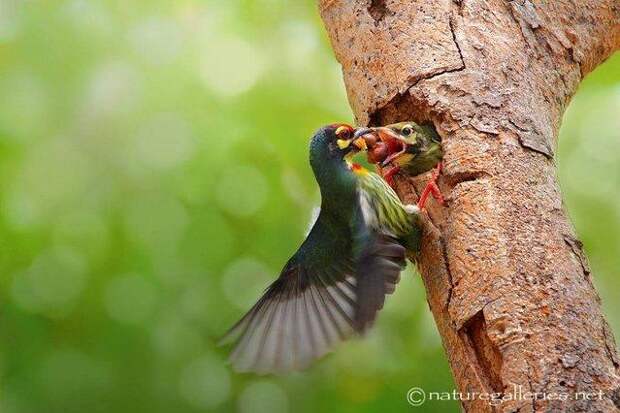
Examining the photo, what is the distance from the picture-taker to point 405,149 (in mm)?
2381

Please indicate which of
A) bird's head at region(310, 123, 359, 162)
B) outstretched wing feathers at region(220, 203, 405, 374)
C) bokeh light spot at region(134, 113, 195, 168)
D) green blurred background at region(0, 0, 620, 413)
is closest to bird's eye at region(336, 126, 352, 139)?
bird's head at region(310, 123, 359, 162)

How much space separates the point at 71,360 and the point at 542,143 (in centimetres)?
207

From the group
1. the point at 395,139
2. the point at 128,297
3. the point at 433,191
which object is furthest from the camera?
the point at 128,297

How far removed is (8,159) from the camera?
12.0ft

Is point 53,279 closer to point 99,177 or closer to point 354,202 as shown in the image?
point 99,177

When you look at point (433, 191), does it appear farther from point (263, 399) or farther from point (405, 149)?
point (263, 399)

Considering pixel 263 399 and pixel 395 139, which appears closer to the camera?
pixel 395 139

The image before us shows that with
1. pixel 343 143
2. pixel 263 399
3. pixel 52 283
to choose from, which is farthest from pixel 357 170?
pixel 52 283

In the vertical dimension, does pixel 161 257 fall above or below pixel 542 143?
above

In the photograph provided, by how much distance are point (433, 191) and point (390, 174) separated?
0.87 feet

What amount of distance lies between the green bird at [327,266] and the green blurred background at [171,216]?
3.11 ft

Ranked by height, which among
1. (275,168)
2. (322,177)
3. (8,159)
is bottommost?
(322,177)

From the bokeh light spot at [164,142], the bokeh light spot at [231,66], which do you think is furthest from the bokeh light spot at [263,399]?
the bokeh light spot at [231,66]

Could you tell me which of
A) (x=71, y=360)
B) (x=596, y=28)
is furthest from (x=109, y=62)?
(x=596, y=28)
